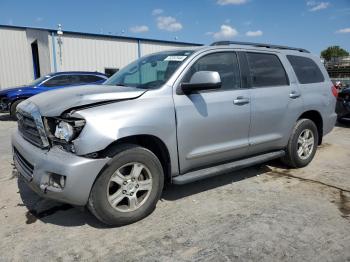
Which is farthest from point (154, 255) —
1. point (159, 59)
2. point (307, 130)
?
point (307, 130)

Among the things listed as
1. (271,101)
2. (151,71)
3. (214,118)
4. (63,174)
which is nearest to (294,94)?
(271,101)

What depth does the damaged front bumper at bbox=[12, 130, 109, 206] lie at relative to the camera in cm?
316

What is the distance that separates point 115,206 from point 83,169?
55 centimetres

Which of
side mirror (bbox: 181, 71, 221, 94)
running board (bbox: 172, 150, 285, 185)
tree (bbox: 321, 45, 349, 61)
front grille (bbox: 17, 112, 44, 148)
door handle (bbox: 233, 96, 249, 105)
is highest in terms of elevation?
tree (bbox: 321, 45, 349, 61)

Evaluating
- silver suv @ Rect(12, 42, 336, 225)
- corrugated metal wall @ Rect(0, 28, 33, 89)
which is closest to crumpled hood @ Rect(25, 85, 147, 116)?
silver suv @ Rect(12, 42, 336, 225)

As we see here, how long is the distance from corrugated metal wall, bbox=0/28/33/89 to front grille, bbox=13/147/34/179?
18850 millimetres

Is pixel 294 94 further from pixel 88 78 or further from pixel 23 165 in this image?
pixel 88 78

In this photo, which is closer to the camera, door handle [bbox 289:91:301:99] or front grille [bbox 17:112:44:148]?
front grille [bbox 17:112:44:148]

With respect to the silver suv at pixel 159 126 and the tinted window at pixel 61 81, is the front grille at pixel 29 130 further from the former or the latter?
the tinted window at pixel 61 81

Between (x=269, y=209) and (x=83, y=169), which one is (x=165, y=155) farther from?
(x=269, y=209)

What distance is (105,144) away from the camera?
3266mm

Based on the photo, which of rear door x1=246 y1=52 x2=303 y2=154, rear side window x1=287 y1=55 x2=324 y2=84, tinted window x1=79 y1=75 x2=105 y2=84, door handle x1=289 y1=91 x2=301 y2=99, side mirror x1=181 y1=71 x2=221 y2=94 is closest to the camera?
side mirror x1=181 y1=71 x2=221 y2=94

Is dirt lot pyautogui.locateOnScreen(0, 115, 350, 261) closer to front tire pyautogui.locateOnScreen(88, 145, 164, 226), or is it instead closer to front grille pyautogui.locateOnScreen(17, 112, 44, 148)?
front tire pyautogui.locateOnScreen(88, 145, 164, 226)

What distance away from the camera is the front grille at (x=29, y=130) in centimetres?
354
